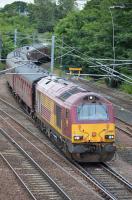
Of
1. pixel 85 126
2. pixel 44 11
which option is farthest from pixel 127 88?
pixel 44 11

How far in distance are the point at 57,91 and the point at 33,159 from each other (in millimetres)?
3698

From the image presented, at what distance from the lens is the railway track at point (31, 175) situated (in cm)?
1742

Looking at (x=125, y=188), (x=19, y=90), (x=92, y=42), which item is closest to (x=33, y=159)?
(x=125, y=188)

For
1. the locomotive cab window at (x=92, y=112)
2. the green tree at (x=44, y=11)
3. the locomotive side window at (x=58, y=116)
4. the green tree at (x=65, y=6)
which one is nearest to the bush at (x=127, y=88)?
the locomotive side window at (x=58, y=116)

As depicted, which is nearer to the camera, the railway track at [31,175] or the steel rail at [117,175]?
Result: the railway track at [31,175]

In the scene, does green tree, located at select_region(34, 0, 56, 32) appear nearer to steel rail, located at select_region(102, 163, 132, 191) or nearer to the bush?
the bush

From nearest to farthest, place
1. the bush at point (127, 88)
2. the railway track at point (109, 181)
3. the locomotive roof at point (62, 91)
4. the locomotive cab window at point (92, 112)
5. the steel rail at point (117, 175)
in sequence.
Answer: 1. the railway track at point (109, 181)
2. the steel rail at point (117, 175)
3. the locomotive cab window at point (92, 112)
4. the locomotive roof at point (62, 91)
5. the bush at point (127, 88)

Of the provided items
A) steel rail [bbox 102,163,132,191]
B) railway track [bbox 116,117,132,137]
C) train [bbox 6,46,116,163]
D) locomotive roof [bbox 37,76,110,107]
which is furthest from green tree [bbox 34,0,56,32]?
steel rail [bbox 102,163,132,191]

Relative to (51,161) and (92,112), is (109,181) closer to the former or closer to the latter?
(92,112)

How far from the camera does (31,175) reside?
65.9 ft

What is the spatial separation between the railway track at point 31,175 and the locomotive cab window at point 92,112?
2.70m

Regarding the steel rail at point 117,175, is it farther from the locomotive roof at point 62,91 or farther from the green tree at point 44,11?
the green tree at point 44,11

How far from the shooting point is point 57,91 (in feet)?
81.2

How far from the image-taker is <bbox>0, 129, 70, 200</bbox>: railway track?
17.4 meters
